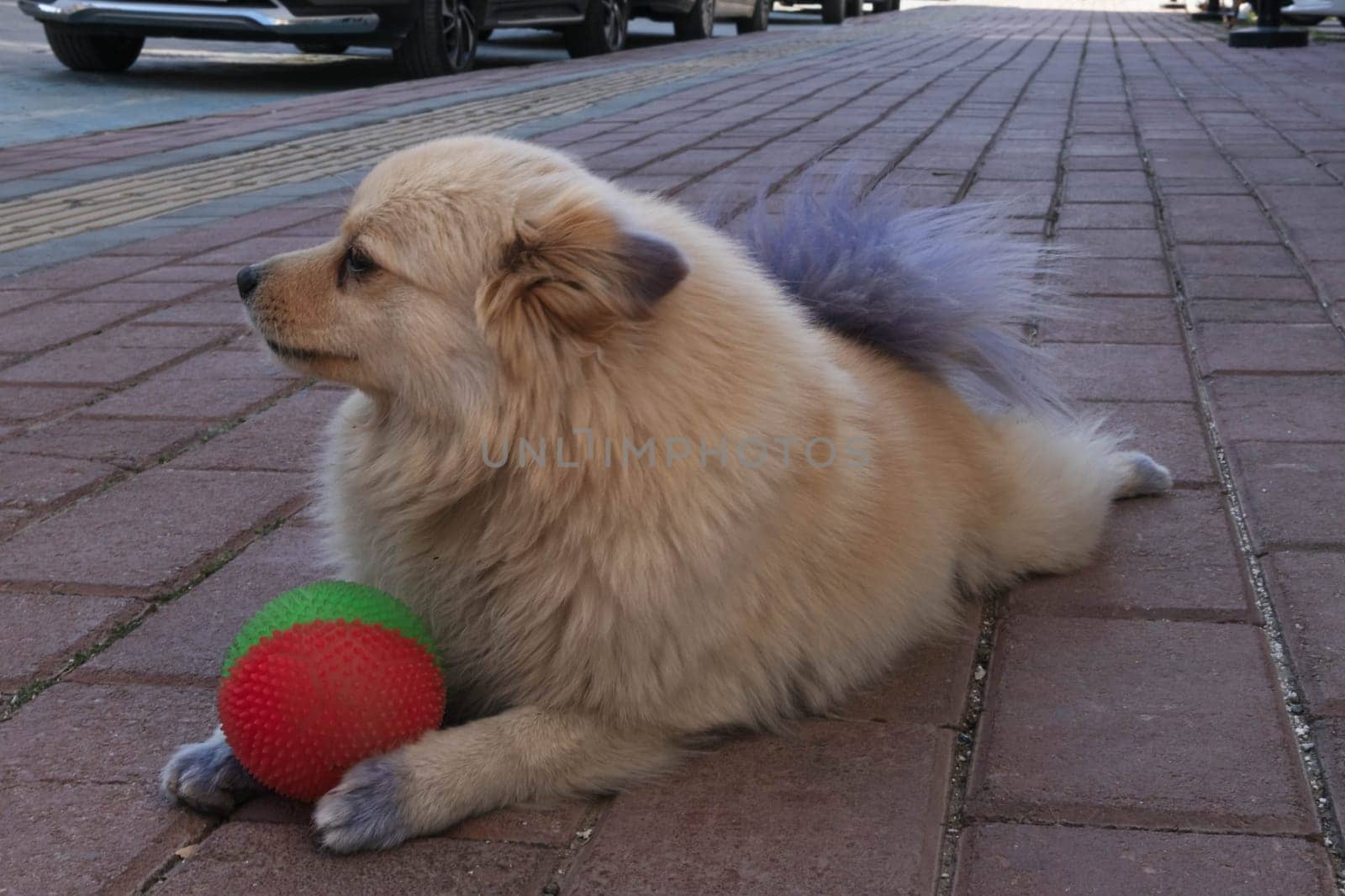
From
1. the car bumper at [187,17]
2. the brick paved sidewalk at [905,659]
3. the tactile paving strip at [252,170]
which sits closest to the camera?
the brick paved sidewalk at [905,659]

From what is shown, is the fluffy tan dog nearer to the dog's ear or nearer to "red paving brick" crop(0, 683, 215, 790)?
the dog's ear

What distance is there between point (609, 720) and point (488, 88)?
9.07 meters

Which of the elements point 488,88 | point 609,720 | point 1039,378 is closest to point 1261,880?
point 609,720

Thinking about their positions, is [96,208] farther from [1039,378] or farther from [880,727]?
[880,727]

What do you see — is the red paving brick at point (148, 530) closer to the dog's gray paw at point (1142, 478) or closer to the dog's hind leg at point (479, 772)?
the dog's hind leg at point (479, 772)

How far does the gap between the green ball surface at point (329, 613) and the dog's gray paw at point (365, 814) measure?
0.26 metres

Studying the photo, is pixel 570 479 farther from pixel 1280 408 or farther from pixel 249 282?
pixel 1280 408

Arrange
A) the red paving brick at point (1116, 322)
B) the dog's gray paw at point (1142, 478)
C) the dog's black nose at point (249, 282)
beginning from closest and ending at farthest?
the dog's black nose at point (249, 282) → the dog's gray paw at point (1142, 478) → the red paving brick at point (1116, 322)

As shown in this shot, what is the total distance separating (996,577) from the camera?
2.82 meters

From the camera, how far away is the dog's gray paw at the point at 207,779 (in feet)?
6.78

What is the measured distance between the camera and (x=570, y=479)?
2084 millimetres

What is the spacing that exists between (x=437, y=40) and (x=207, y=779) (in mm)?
10213

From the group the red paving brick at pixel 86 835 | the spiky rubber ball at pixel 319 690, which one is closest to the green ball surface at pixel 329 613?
the spiky rubber ball at pixel 319 690

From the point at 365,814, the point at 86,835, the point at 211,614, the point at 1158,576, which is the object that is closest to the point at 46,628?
the point at 211,614
